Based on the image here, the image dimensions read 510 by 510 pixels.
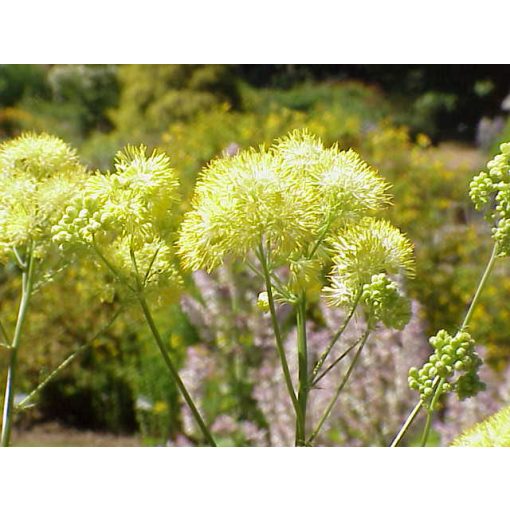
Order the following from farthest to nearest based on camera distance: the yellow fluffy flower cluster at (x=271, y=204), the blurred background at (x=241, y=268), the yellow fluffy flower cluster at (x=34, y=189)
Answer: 1. the blurred background at (x=241, y=268)
2. the yellow fluffy flower cluster at (x=34, y=189)
3. the yellow fluffy flower cluster at (x=271, y=204)

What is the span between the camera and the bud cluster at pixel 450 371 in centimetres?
123

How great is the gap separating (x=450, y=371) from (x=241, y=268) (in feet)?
3.70

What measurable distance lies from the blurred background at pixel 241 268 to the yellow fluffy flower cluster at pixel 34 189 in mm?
601

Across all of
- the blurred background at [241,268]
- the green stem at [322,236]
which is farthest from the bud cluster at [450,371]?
the blurred background at [241,268]

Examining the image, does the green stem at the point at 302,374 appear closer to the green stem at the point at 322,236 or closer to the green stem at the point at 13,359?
the green stem at the point at 322,236

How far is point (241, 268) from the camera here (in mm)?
2301

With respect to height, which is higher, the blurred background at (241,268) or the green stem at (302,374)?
the blurred background at (241,268)

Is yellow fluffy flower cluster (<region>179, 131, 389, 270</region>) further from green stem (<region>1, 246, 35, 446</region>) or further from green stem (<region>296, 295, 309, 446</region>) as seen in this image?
green stem (<region>1, 246, 35, 446</region>)

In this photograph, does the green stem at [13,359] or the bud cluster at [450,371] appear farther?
the green stem at [13,359]

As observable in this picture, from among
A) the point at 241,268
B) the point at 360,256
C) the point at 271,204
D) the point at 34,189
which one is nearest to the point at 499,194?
the point at 360,256

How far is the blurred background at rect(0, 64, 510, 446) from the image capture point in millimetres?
2223

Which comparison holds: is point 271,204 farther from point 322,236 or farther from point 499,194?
point 499,194

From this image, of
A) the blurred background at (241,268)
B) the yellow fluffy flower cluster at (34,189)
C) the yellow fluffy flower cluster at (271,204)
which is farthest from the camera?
the blurred background at (241,268)
